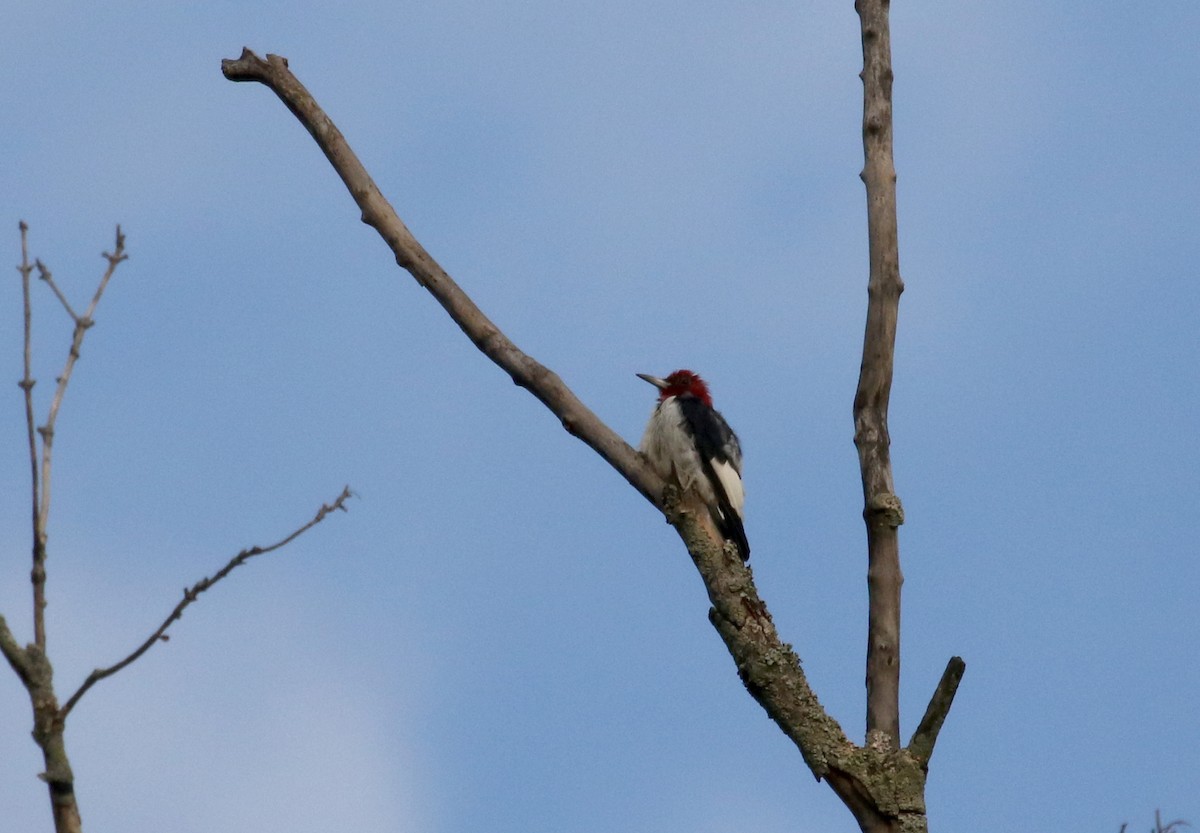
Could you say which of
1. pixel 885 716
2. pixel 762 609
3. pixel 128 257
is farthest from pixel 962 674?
pixel 128 257

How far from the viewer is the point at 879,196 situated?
18.3 feet

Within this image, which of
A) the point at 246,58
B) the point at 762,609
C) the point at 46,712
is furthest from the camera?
the point at 246,58

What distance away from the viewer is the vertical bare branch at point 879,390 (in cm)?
500

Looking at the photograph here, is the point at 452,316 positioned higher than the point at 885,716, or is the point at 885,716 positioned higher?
the point at 452,316

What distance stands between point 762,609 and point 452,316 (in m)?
1.75

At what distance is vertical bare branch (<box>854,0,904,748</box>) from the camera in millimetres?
→ 5004

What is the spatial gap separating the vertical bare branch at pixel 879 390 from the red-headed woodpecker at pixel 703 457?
57.2 inches

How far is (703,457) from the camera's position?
6836mm

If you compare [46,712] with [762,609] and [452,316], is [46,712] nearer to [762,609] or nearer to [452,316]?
[762,609]

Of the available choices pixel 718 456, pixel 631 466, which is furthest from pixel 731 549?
pixel 718 456

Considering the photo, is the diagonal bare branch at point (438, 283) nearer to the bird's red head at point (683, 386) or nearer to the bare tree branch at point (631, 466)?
the bare tree branch at point (631, 466)

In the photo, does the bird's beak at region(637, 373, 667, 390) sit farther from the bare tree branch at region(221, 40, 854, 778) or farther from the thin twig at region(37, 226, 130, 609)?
the thin twig at region(37, 226, 130, 609)

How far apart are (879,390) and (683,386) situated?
2905 millimetres

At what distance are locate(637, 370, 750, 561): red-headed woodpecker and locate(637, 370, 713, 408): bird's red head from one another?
0.70m
